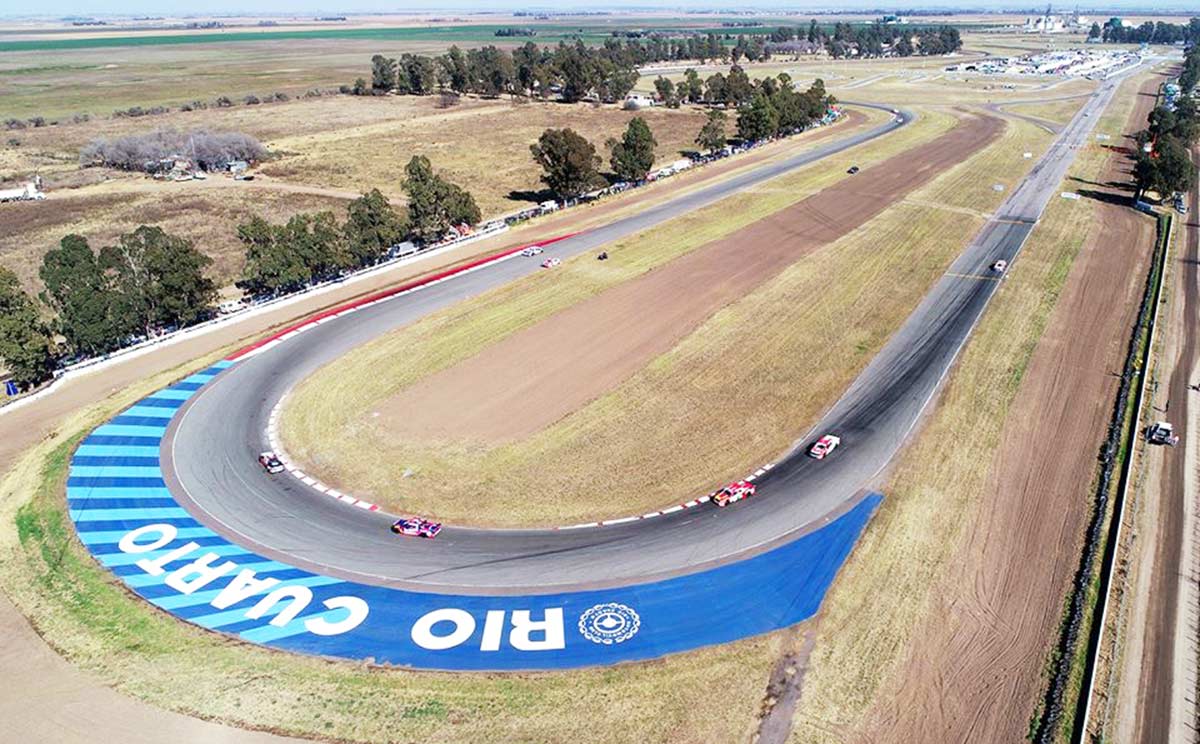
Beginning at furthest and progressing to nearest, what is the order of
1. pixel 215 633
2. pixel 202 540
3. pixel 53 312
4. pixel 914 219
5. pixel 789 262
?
pixel 914 219 < pixel 789 262 < pixel 53 312 < pixel 202 540 < pixel 215 633

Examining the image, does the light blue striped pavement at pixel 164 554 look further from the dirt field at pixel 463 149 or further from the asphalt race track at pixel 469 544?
the dirt field at pixel 463 149

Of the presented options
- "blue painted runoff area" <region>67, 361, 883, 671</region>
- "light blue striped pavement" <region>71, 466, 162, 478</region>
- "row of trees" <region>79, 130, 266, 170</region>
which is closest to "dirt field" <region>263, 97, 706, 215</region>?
"row of trees" <region>79, 130, 266, 170</region>

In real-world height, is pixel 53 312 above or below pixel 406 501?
above

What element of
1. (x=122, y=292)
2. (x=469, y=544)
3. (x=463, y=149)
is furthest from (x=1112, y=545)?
(x=463, y=149)

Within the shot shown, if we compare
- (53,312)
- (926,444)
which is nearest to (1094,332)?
(926,444)

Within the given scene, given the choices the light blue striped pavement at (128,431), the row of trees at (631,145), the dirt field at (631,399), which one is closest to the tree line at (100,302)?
the light blue striped pavement at (128,431)

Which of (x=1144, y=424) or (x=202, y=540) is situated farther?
(x=1144, y=424)

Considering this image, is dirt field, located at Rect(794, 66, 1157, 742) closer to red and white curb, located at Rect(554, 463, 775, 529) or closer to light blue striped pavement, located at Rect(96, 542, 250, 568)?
red and white curb, located at Rect(554, 463, 775, 529)

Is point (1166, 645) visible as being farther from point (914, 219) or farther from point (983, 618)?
point (914, 219)

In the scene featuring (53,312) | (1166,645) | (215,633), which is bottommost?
(1166,645)
